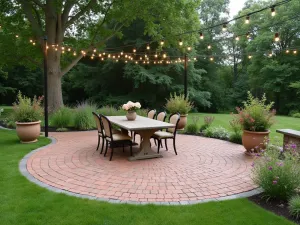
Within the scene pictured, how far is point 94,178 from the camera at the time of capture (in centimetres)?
387

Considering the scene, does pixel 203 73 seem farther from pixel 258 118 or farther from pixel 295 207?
pixel 295 207

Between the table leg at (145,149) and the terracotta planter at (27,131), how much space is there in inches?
122

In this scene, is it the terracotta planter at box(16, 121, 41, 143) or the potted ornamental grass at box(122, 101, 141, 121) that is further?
the terracotta planter at box(16, 121, 41, 143)

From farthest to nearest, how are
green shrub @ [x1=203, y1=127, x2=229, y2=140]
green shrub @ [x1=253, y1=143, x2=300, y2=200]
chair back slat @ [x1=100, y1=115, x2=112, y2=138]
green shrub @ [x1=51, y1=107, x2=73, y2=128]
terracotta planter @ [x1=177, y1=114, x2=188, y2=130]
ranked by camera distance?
1. green shrub @ [x1=51, y1=107, x2=73, y2=128]
2. terracotta planter @ [x1=177, y1=114, x2=188, y2=130]
3. green shrub @ [x1=203, y1=127, x2=229, y2=140]
4. chair back slat @ [x1=100, y1=115, x2=112, y2=138]
5. green shrub @ [x1=253, y1=143, x2=300, y2=200]

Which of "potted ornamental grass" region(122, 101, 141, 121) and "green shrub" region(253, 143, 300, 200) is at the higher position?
"potted ornamental grass" region(122, 101, 141, 121)

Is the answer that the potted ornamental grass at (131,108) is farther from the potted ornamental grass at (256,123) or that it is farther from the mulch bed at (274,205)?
the mulch bed at (274,205)

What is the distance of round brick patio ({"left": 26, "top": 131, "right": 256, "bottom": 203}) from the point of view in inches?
131

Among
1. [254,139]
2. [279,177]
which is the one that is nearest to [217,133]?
[254,139]

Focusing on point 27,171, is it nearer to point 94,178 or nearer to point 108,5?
point 94,178

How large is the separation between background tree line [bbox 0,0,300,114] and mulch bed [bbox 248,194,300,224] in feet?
40.1

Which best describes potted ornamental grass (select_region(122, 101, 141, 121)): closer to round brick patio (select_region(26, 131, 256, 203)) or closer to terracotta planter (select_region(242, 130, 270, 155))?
round brick patio (select_region(26, 131, 256, 203))

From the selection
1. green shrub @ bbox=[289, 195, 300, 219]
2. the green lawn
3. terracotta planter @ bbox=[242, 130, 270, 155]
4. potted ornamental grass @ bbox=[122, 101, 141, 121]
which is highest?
potted ornamental grass @ bbox=[122, 101, 141, 121]

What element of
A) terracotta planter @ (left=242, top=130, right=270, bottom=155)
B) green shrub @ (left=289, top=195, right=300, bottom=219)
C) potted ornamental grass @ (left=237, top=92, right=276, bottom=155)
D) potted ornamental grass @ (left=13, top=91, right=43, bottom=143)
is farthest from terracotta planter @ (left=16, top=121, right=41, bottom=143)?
green shrub @ (left=289, top=195, right=300, bottom=219)

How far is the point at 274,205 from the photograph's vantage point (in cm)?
300
